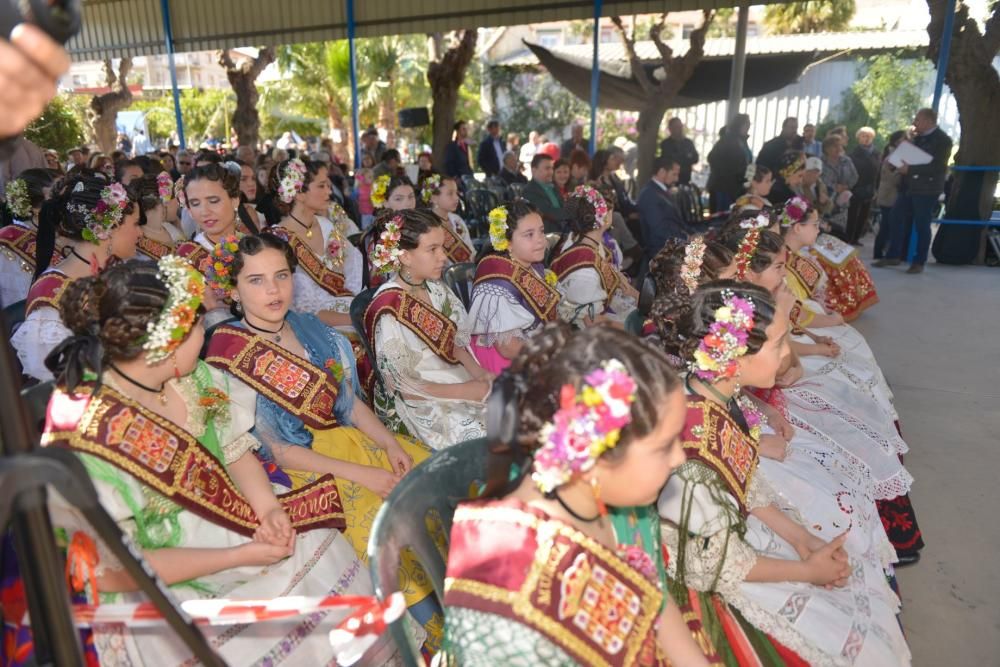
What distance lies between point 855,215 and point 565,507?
9.85 meters

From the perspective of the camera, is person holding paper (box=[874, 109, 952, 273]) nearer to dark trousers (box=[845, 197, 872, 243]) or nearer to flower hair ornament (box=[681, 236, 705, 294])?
dark trousers (box=[845, 197, 872, 243])

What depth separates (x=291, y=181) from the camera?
4.46 m

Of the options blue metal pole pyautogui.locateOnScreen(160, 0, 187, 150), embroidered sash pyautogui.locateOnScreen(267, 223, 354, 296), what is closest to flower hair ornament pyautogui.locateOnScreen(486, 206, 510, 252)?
embroidered sash pyautogui.locateOnScreen(267, 223, 354, 296)

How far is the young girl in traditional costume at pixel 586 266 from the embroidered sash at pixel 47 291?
2.43 meters

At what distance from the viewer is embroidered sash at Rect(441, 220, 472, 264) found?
17.4 feet

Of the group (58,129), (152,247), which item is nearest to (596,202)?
(152,247)

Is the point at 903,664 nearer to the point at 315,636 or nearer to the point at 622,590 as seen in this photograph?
the point at 622,590

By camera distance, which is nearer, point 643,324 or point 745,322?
point 745,322

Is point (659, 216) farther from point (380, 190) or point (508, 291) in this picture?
point (508, 291)

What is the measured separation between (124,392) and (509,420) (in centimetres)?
109

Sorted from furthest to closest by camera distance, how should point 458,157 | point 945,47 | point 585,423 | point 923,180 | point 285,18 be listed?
point 458,157, point 285,18, point 923,180, point 945,47, point 585,423

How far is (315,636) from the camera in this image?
192 cm

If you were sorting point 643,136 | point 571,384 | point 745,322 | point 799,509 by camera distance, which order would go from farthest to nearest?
point 643,136, point 799,509, point 745,322, point 571,384

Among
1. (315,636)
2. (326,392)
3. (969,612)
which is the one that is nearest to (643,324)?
(326,392)
